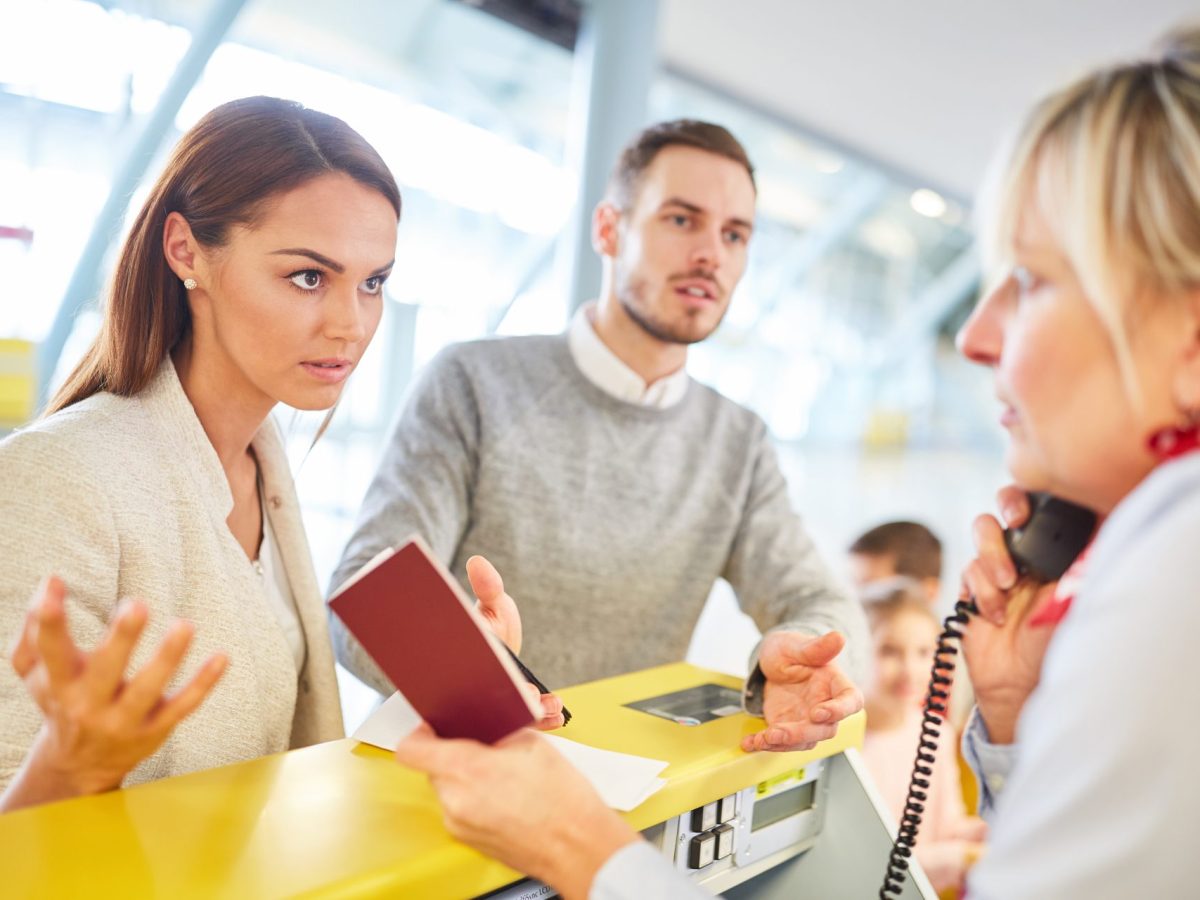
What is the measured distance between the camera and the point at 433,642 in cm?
93

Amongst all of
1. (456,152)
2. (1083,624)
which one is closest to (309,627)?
(1083,624)

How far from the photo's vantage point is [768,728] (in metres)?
1.37

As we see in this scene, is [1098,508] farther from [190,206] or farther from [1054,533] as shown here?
[190,206]

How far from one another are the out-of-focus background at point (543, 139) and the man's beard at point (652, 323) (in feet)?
1.42

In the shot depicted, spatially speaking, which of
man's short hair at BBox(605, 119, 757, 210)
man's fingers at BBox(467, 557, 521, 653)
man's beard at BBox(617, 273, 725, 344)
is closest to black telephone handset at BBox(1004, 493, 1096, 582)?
man's fingers at BBox(467, 557, 521, 653)

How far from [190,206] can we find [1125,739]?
135 centimetres

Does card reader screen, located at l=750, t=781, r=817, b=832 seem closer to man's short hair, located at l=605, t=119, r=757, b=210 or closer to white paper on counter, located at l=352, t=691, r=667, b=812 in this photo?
white paper on counter, located at l=352, t=691, r=667, b=812

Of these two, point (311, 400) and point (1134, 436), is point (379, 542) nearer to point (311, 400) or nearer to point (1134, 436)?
point (311, 400)

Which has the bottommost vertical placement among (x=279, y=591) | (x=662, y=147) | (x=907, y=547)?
(x=907, y=547)

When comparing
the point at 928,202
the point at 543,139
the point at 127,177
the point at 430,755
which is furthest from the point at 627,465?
the point at 928,202

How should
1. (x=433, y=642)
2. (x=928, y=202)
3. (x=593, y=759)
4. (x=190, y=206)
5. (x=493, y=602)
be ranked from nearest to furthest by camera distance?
(x=433, y=642), (x=593, y=759), (x=493, y=602), (x=190, y=206), (x=928, y=202)

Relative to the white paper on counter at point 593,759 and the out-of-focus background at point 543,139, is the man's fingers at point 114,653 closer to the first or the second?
the white paper on counter at point 593,759

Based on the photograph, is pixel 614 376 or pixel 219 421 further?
A: pixel 614 376

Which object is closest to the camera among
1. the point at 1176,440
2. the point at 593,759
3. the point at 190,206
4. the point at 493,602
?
the point at 1176,440
